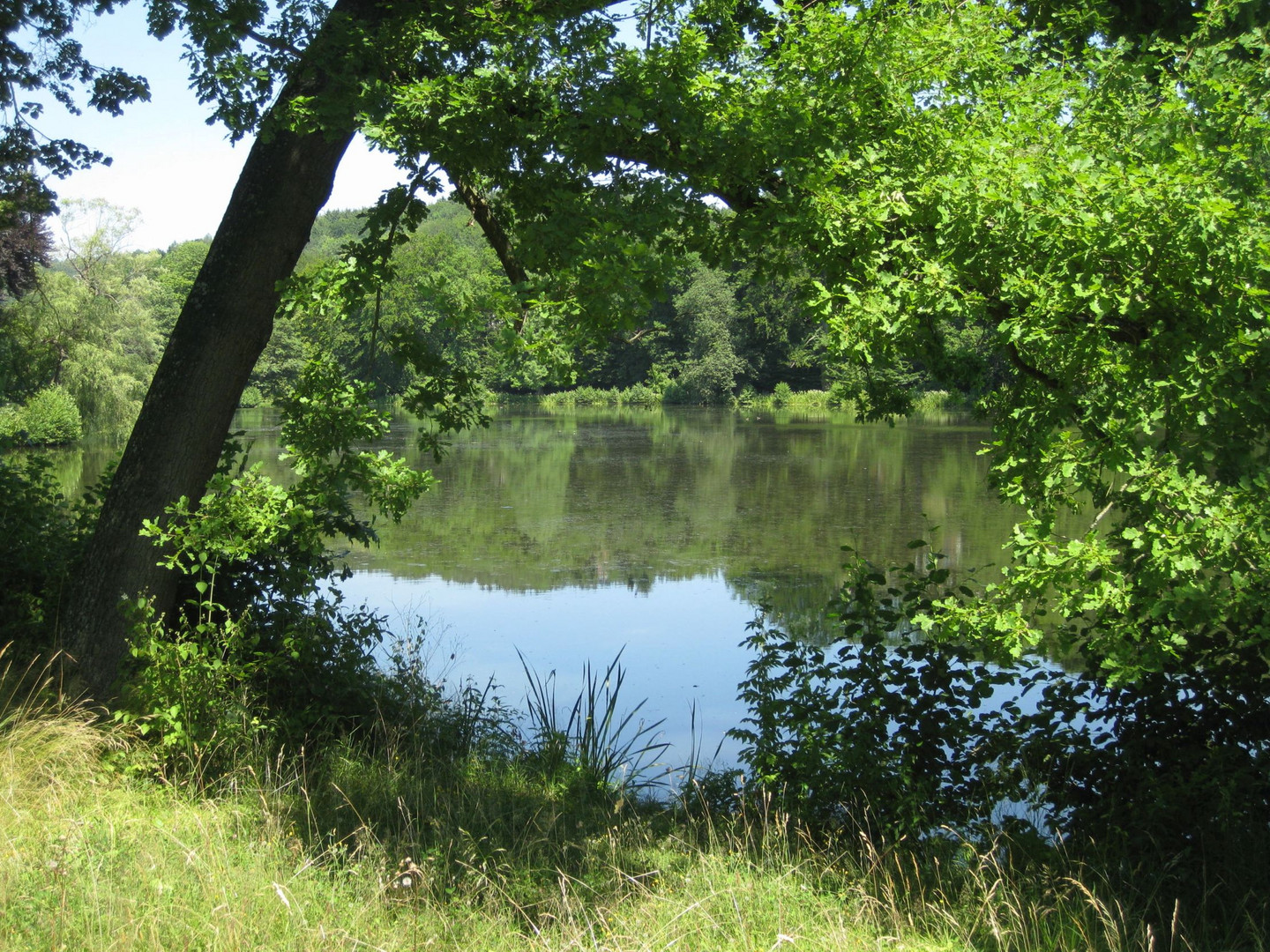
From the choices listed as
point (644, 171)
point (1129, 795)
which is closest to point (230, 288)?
point (644, 171)

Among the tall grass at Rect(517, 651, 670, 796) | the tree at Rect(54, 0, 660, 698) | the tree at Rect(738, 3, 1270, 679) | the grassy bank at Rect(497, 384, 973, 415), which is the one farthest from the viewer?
the grassy bank at Rect(497, 384, 973, 415)

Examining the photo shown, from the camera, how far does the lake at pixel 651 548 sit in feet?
28.6

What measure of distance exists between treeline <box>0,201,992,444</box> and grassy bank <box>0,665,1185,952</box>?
68.1 inches

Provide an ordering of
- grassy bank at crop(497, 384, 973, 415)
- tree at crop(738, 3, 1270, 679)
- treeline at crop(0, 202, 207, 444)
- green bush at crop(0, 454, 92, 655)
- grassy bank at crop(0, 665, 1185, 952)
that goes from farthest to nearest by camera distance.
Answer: grassy bank at crop(497, 384, 973, 415), treeline at crop(0, 202, 207, 444), green bush at crop(0, 454, 92, 655), tree at crop(738, 3, 1270, 679), grassy bank at crop(0, 665, 1185, 952)

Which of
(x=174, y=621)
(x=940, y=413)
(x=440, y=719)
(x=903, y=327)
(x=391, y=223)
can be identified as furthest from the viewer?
(x=940, y=413)

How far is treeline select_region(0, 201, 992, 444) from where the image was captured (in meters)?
3.91

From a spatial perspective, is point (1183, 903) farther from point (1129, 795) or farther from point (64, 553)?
point (64, 553)

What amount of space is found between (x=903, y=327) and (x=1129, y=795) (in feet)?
7.02

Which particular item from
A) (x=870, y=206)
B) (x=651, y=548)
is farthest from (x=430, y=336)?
(x=870, y=206)

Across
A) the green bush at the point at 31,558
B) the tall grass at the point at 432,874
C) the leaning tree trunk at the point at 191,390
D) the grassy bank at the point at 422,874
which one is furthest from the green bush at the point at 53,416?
the grassy bank at the point at 422,874

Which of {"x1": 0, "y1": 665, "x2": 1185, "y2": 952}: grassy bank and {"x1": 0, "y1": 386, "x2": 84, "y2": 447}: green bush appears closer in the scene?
{"x1": 0, "y1": 665, "x2": 1185, "y2": 952}: grassy bank

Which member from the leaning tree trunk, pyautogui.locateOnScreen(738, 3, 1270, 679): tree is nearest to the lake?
pyautogui.locateOnScreen(738, 3, 1270, 679): tree

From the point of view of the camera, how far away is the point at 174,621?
5270 mm

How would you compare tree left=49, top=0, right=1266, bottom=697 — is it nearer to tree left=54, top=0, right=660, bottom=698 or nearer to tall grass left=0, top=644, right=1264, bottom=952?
tree left=54, top=0, right=660, bottom=698
